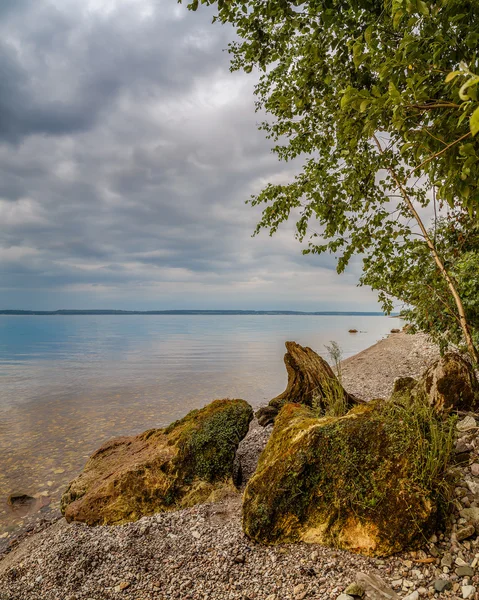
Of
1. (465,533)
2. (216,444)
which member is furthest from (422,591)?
(216,444)

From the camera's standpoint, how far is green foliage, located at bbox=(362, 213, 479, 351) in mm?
6309

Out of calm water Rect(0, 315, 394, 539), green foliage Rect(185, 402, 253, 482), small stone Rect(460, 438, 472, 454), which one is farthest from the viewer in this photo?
calm water Rect(0, 315, 394, 539)

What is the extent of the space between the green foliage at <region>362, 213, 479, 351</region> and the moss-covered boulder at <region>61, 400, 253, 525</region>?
3.56m

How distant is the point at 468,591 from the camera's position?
10.1 ft

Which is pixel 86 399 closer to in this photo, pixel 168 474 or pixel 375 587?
pixel 168 474

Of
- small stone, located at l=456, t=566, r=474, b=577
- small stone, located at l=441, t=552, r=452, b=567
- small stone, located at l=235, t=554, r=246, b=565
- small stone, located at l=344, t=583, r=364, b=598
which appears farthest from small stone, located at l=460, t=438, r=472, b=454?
small stone, located at l=235, t=554, r=246, b=565

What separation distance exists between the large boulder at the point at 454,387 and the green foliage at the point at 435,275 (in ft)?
2.98

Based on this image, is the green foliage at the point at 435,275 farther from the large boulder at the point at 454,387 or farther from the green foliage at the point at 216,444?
the green foliage at the point at 216,444

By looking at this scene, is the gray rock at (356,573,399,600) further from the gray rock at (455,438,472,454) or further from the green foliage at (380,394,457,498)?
the gray rock at (455,438,472,454)

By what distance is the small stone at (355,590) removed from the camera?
318 centimetres

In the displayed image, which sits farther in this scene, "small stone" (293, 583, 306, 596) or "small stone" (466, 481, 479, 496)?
"small stone" (466, 481, 479, 496)

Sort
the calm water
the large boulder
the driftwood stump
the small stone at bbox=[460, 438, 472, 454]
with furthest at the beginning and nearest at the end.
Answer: the driftwood stump
the calm water
the large boulder
the small stone at bbox=[460, 438, 472, 454]

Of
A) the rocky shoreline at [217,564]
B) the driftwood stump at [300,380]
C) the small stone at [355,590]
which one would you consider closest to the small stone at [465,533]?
the rocky shoreline at [217,564]

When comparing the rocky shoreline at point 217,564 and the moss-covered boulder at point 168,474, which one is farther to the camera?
the moss-covered boulder at point 168,474
